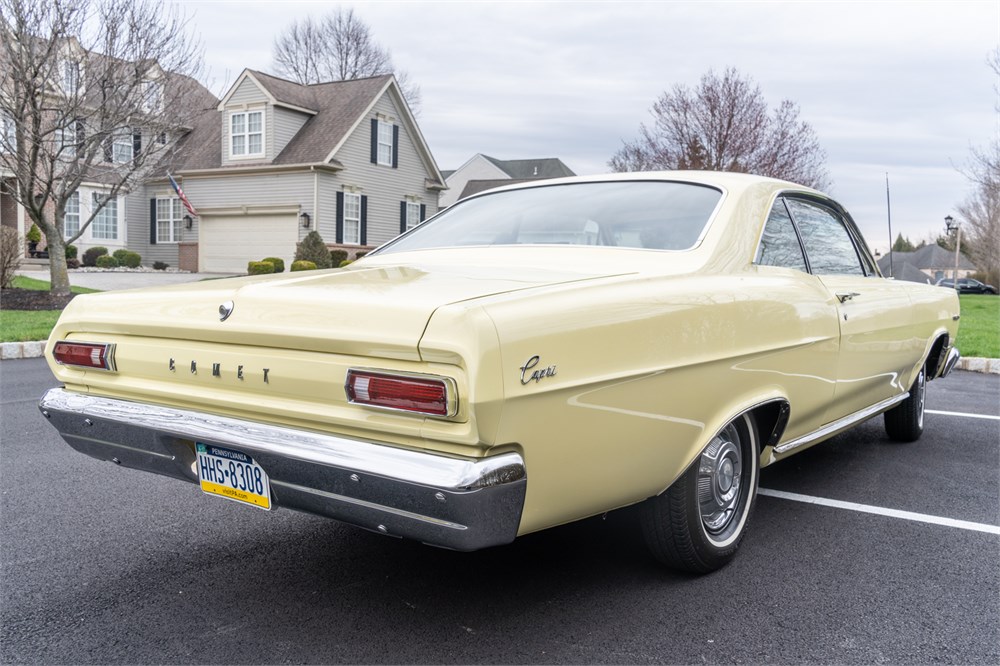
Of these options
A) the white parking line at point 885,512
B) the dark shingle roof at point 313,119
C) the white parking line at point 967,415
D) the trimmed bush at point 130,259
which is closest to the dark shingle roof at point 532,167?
the dark shingle roof at point 313,119

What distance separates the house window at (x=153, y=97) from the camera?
47.1 feet

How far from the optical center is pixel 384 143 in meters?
27.9

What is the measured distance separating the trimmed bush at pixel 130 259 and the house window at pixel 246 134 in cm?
499

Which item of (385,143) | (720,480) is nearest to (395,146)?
(385,143)

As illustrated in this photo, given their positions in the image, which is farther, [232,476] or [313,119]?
[313,119]

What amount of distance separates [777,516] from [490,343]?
2404 millimetres

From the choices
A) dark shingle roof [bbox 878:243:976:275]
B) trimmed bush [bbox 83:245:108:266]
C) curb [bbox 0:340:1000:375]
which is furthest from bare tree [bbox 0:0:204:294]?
dark shingle roof [bbox 878:243:976:275]

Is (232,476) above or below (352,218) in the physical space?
below

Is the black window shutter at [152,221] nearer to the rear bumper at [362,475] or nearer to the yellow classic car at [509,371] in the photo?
the yellow classic car at [509,371]

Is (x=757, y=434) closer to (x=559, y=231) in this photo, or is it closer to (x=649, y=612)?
(x=649, y=612)

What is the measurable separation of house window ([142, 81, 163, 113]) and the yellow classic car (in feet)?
40.9

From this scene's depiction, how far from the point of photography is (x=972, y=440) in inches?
229

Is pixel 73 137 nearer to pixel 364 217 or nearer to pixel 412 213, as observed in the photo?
pixel 364 217

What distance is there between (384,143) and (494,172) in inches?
984
